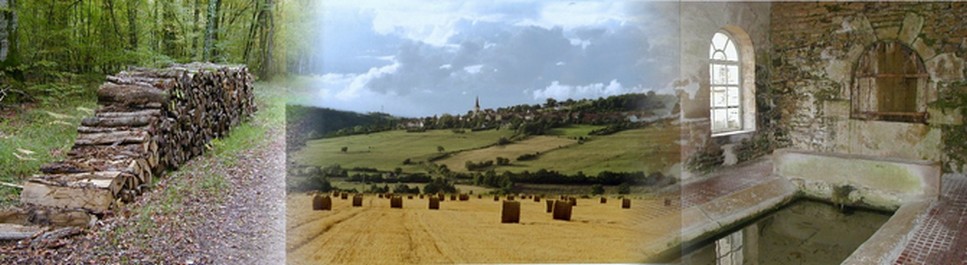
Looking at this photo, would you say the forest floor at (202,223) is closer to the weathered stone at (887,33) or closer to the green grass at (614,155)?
the green grass at (614,155)

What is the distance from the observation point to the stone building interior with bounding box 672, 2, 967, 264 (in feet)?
12.8

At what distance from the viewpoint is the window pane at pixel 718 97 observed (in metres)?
5.92

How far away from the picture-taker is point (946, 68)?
18.2ft

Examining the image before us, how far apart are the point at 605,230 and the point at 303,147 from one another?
1.20 m

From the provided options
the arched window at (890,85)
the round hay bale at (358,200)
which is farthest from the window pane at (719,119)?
the round hay bale at (358,200)

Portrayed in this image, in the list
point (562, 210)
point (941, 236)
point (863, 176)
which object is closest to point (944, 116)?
point (863, 176)

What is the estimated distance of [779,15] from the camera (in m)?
6.55

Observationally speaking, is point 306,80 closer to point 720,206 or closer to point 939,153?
point 720,206

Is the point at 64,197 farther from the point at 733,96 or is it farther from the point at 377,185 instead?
the point at 733,96

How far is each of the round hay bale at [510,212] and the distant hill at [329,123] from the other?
1.68 feet

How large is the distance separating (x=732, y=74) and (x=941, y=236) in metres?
3.00

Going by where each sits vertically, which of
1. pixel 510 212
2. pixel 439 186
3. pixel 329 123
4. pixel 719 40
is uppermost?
pixel 719 40

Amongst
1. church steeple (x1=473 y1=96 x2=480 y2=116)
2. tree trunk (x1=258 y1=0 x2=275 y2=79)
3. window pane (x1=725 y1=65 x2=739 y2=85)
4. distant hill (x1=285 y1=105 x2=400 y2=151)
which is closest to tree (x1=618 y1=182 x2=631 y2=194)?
church steeple (x1=473 y1=96 x2=480 y2=116)

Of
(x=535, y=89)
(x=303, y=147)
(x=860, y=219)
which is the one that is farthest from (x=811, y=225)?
(x=303, y=147)
